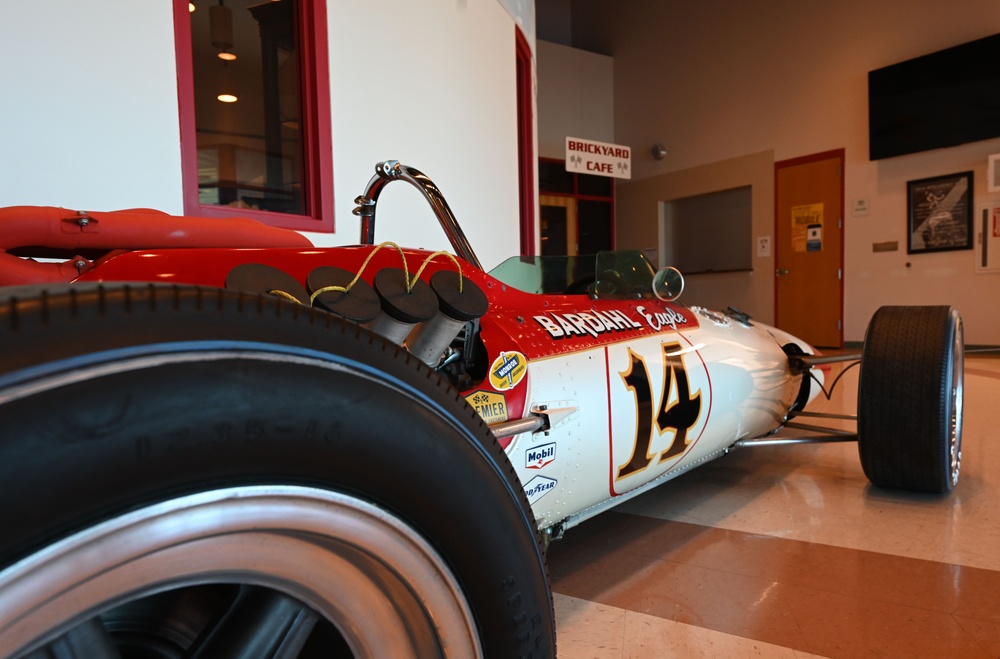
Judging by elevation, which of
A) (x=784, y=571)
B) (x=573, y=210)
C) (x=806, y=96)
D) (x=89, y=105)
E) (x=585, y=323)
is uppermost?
(x=806, y=96)

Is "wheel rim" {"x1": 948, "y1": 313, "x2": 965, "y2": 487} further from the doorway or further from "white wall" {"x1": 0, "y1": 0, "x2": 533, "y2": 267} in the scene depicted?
the doorway

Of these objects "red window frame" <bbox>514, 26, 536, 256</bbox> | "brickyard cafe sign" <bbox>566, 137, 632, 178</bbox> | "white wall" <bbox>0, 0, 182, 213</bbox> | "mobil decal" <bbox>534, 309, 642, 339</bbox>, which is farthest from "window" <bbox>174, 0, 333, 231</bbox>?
"brickyard cafe sign" <bbox>566, 137, 632, 178</bbox>

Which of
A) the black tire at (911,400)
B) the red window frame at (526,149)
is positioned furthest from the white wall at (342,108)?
the black tire at (911,400)

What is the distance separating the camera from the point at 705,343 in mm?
1776

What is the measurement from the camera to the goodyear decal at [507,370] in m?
1.15

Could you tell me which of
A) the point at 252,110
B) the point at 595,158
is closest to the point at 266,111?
the point at 252,110

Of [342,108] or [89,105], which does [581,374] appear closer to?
[89,105]

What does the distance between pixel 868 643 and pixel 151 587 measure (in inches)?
50.3

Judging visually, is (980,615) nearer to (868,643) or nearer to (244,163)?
(868,643)

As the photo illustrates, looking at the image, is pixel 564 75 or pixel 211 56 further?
pixel 564 75

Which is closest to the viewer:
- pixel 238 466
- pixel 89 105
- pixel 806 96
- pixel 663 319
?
pixel 238 466

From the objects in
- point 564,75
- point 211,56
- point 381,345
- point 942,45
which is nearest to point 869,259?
point 942,45

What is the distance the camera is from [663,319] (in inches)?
67.5

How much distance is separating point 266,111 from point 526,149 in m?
3.15
